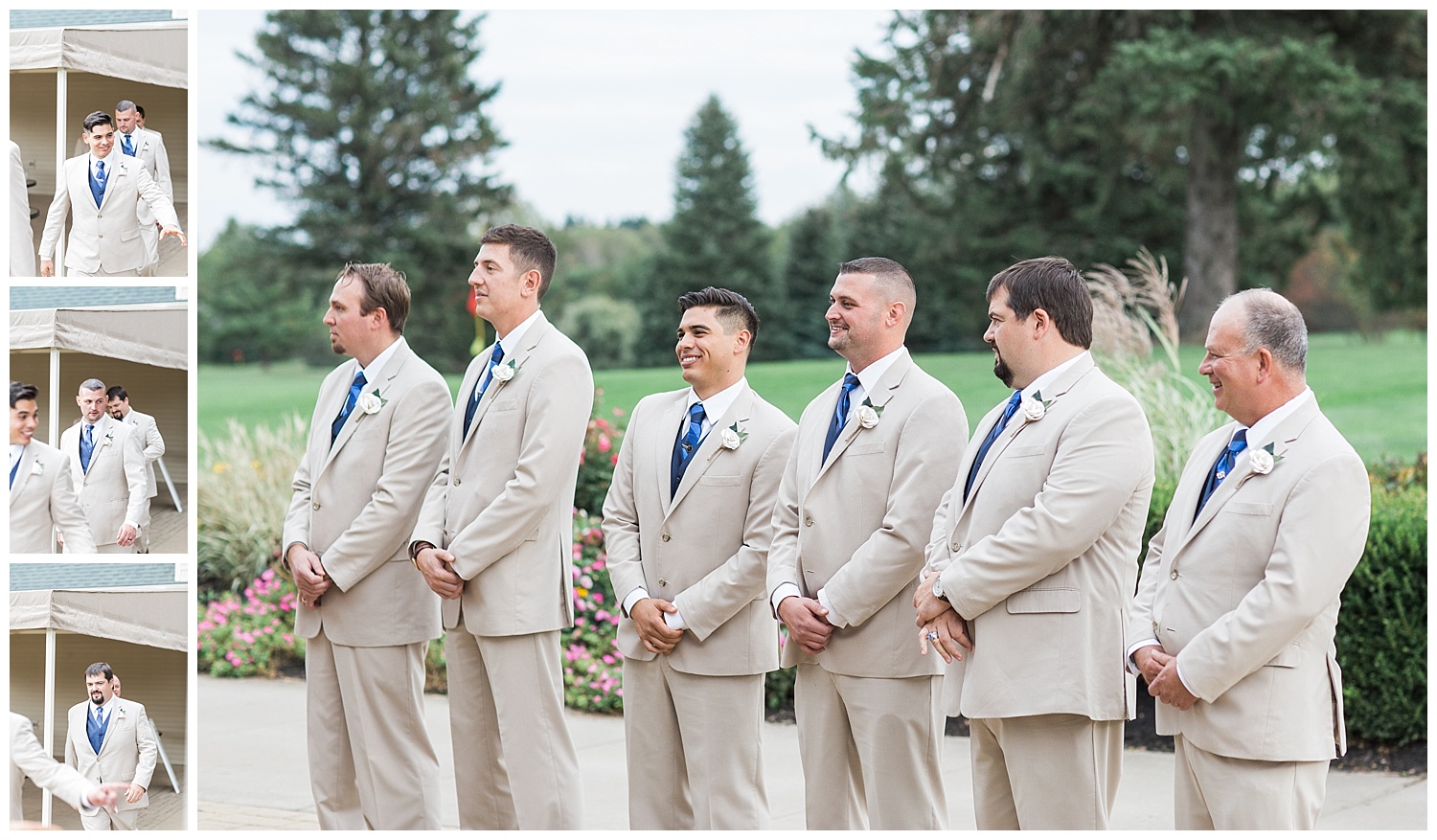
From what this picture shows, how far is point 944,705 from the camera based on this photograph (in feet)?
13.4

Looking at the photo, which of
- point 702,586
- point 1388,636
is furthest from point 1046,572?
point 1388,636

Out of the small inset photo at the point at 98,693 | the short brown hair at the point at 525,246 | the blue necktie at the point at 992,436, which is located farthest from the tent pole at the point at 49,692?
the blue necktie at the point at 992,436

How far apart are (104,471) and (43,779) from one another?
913 mm

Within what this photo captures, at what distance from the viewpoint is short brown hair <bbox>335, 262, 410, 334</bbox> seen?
17.0ft

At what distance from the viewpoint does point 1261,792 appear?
141 inches

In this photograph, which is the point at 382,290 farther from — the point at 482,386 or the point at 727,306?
the point at 727,306

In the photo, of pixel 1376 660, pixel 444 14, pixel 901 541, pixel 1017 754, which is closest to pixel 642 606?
pixel 901 541

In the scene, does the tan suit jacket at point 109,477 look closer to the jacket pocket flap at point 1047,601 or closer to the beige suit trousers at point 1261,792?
the jacket pocket flap at point 1047,601

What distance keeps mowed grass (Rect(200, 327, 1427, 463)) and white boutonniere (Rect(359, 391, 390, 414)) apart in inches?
278

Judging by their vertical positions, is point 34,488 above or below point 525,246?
below

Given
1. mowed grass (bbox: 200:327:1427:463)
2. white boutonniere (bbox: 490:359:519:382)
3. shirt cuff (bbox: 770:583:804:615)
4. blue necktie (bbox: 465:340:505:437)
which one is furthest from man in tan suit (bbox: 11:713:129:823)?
mowed grass (bbox: 200:327:1427:463)

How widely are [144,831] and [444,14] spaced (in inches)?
1247

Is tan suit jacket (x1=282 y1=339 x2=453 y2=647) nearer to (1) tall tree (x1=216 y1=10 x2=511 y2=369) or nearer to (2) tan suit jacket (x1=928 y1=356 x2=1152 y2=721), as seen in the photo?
(2) tan suit jacket (x1=928 y1=356 x2=1152 y2=721)

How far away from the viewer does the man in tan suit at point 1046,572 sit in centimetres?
385
